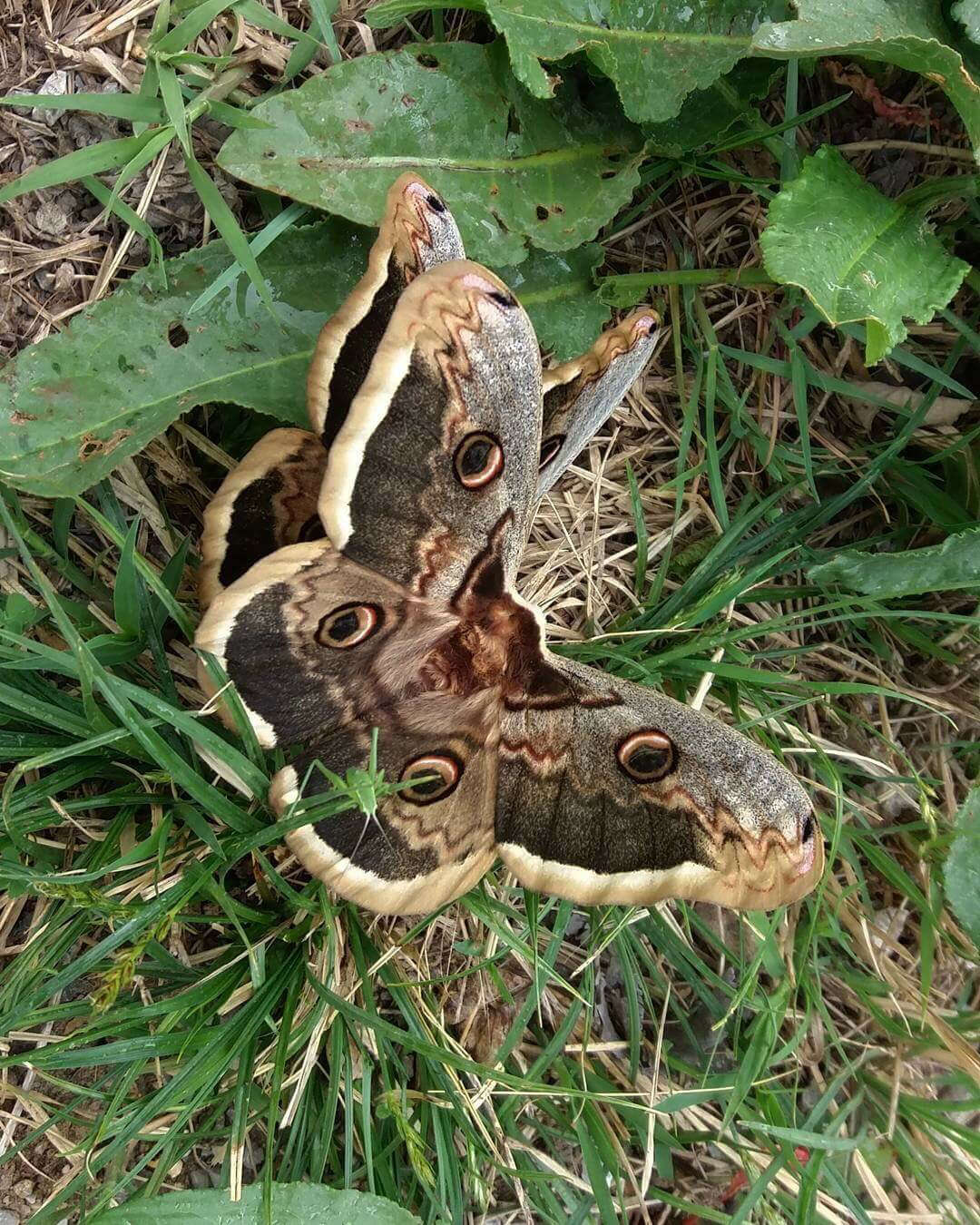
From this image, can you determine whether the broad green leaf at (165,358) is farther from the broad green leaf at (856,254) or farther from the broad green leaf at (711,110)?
the broad green leaf at (856,254)

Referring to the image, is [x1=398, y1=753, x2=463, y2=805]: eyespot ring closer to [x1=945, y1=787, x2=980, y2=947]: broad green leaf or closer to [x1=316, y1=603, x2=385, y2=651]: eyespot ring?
[x1=316, y1=603, x2=385, y2=651]: eyespot ring

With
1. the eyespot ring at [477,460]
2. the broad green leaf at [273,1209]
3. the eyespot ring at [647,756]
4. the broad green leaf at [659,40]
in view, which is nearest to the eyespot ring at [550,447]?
the eyespot ring at [477,460]

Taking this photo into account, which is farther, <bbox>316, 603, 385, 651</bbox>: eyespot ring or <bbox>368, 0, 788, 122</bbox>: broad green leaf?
<bbox>368, 0, 788, 122</bbox>: broad green leaf

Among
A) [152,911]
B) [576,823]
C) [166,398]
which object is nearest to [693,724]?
[576,823]

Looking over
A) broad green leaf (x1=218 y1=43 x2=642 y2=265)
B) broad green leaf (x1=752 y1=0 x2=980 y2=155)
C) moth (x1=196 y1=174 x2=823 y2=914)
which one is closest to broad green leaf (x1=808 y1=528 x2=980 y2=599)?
moth (x1=196 y1=174 x2=823 y2=914)

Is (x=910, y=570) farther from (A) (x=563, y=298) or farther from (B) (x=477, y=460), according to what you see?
(B) (x=477, y=460)
